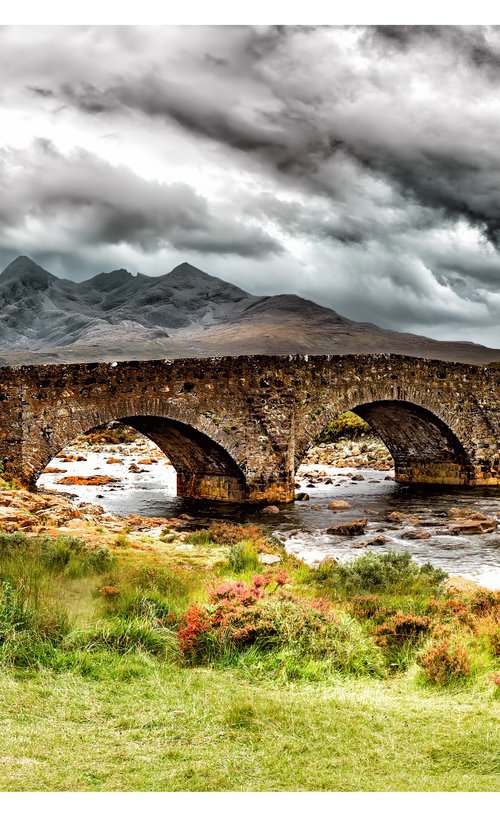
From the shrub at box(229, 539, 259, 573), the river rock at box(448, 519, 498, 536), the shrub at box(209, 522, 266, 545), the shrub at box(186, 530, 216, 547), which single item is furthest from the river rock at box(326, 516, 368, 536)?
the shrub at box(229, 539, 259, 573)

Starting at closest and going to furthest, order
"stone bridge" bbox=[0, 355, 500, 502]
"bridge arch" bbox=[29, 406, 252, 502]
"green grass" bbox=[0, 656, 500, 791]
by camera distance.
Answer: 1. "green grass" bbox=[0, 656, 500, 791]
2. "stone bridge" bbox=[0, 355, 500, 502]
3. "bridge arch" bbox=[29, 406, 252, 502]

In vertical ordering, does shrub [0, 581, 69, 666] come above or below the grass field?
above

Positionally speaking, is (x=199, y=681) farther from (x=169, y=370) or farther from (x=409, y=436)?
(x=409, y=436)

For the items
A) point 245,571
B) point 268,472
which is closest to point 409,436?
point 268,472

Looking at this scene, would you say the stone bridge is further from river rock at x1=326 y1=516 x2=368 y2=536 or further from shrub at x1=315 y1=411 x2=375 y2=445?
shrub at x1=315 y1=411 x2=375 y2=445

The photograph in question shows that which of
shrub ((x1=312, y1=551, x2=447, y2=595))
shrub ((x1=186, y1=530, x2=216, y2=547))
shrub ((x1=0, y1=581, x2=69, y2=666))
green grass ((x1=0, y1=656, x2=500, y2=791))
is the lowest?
shrub ((x1=186, y1=530, x2=216, y2=547))

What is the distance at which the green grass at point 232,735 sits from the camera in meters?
4.34

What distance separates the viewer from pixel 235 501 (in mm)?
23031

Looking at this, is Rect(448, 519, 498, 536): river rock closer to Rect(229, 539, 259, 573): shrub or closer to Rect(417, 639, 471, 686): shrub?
Rect(229, 539, 259, 573): shrub

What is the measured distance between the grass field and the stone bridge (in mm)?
8745

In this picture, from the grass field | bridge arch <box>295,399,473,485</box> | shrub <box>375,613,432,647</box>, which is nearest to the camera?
the grass field

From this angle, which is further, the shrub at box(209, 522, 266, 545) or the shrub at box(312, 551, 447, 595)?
the shrub at box(209, 522, 266, 545)

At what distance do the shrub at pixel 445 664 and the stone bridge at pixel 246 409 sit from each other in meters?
13.5

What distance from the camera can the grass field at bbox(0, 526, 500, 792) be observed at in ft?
14.8
